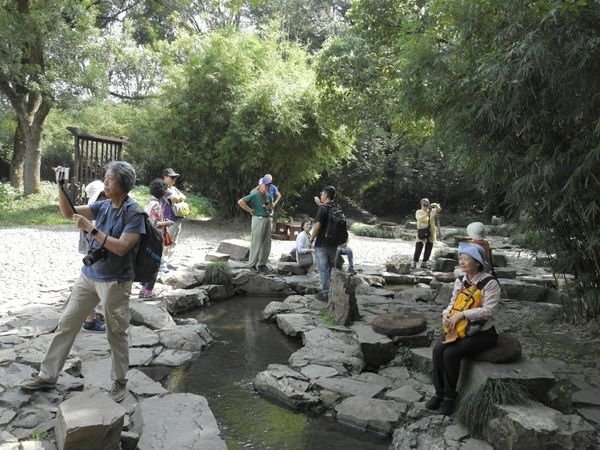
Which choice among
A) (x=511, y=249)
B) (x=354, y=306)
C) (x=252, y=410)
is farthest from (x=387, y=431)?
(x=511, y=249)

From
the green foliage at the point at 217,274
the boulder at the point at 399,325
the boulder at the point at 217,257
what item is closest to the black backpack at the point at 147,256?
the boulder at the point at 399,325

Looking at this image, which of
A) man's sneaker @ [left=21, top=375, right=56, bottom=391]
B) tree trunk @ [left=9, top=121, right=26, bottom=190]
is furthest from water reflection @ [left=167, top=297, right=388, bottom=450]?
tree trunk @ [left=9, top=121, right=26, bottom=190]

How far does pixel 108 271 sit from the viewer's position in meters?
3.47

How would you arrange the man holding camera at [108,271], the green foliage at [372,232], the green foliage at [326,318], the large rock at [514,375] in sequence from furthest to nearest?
the green foliage at [372,232], the green foliage at [326,318], the large rock at [514,375], the man holding camera at [108,271]

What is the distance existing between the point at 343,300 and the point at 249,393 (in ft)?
6.74

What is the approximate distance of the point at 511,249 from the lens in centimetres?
1477

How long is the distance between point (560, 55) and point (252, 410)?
3980 mm

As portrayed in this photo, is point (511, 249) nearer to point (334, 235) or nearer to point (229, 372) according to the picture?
point (334, 235)

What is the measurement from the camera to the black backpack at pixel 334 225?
6.61m

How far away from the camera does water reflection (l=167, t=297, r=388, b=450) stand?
381 centimetres

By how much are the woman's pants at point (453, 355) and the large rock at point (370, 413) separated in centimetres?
42

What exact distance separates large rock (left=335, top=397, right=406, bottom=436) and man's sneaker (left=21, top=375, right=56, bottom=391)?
7.37 ft

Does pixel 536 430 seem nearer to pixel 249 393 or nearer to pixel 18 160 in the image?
pixel 249 393

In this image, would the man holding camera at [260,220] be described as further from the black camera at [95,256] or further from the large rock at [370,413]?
the black camera at [95,256]
